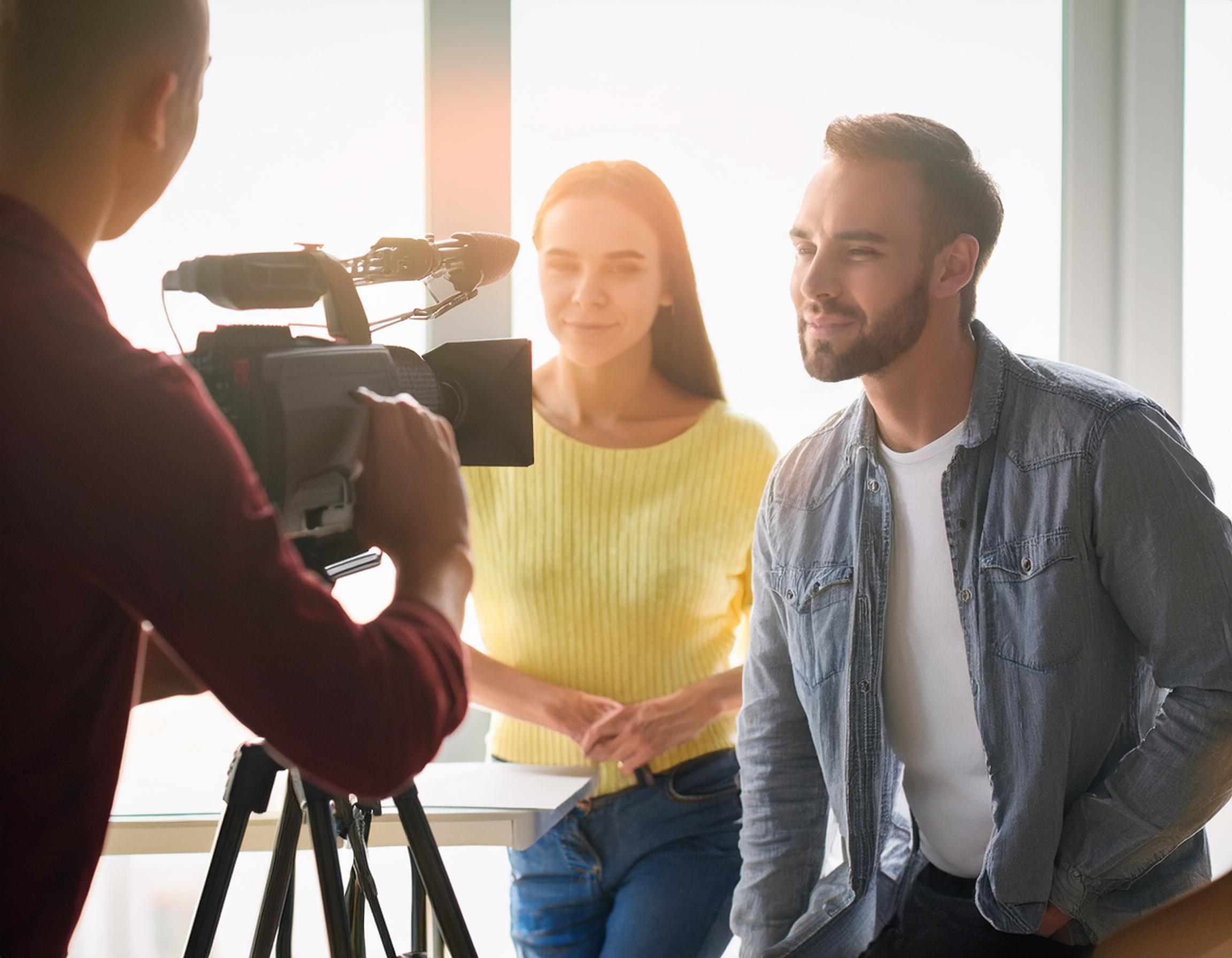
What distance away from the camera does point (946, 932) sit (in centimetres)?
113

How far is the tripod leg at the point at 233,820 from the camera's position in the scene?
2.28 feet

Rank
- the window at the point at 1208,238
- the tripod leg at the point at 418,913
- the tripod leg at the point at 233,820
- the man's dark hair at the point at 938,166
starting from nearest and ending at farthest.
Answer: the tripod leg at the point at 233,820, the tripod leg at the point at 418,913, the man's dark hair at the point at 938,166, the window at the point at 1208,238

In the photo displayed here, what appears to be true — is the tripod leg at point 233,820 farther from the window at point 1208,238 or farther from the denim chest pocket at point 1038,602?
the window at point 1208,238

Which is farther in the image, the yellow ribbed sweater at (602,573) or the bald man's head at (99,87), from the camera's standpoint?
the yellow ribbed sweater at (602,573)

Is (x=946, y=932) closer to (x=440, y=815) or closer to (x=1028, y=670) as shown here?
(x=1028, y=670)

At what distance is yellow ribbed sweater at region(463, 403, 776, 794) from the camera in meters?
1.36

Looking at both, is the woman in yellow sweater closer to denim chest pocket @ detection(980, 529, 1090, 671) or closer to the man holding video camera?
denim chest pocket @ detection(980, 529, 1090, 671)

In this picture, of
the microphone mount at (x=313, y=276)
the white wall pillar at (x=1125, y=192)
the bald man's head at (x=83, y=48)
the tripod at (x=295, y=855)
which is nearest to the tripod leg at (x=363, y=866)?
the tripod at (x=295, y=855)

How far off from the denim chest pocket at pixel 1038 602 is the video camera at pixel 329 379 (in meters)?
0.61

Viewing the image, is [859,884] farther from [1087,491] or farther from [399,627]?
[399,627]

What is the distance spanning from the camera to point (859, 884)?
1170mm

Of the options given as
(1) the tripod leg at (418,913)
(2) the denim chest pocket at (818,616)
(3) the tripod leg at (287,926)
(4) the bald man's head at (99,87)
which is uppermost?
(4) the bald man's head at (99,87)


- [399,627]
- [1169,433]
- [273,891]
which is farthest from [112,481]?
[1169,433]

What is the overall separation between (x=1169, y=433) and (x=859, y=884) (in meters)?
0.64
